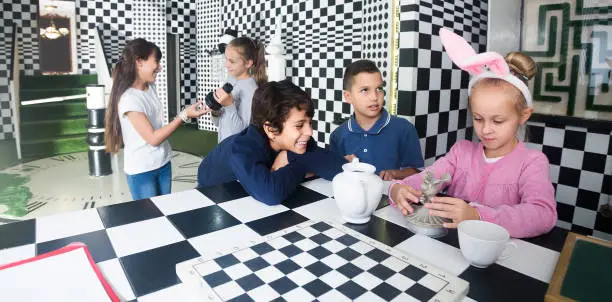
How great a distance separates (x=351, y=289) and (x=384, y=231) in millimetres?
310

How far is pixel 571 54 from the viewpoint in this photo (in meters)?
1.90

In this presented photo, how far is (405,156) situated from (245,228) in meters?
1.16

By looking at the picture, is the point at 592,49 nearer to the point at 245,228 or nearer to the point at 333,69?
the point at 333,69

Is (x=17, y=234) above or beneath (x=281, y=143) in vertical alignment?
beneath

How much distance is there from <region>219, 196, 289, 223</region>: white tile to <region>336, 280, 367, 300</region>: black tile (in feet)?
1.30

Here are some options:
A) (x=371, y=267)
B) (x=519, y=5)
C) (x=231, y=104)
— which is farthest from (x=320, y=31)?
(x=371, y=267)

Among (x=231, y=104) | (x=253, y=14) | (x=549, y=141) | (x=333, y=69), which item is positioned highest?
(x=253, y=14)

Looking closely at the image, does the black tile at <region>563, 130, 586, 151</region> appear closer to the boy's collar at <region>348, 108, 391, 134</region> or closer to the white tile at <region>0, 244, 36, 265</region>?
the boy's collar at <region>348, 108, 391, 134</region>

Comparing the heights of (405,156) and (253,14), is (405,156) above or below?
below

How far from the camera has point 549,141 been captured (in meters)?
2.01

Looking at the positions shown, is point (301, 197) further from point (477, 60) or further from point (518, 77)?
point (518, 77)

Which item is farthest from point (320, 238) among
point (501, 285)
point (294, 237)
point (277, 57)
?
point (277, 57)

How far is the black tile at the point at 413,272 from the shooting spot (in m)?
0.71

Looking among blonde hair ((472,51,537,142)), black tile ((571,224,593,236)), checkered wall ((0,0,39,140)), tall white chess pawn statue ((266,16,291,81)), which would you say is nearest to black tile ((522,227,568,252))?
blonde hair ((472,51,537,142))
